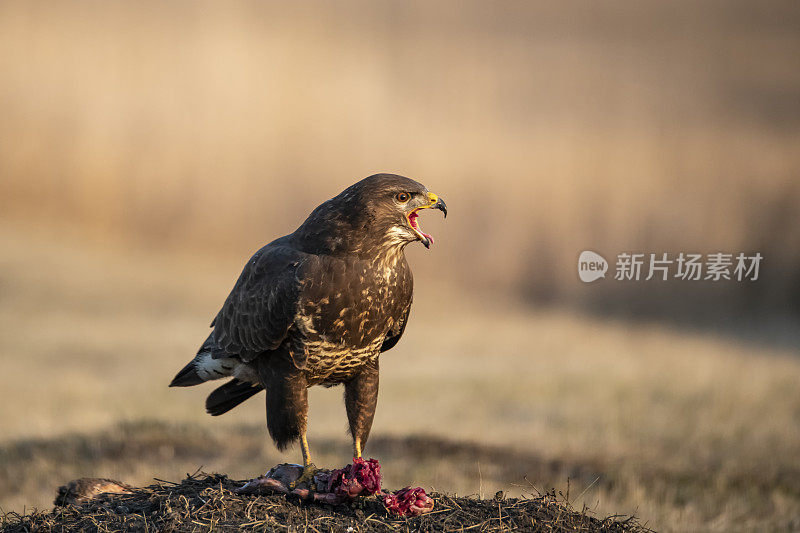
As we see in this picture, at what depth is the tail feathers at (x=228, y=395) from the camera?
5777mm

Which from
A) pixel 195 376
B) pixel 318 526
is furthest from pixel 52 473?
pixel 318 526

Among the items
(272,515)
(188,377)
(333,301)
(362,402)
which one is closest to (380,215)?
(333,301)

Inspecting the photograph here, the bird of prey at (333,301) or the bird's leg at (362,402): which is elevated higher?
the bird of prey at (333,301)

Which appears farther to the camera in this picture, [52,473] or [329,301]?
[52,473]

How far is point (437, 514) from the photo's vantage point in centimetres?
453

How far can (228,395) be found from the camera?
579 cm

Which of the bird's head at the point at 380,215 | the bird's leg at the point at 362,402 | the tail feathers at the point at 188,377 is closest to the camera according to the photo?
the bird's head at the point at 380,215

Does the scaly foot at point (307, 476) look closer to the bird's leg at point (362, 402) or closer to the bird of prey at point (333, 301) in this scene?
the bird of prey at point (333, 301)

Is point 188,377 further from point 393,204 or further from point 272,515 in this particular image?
point 393,204

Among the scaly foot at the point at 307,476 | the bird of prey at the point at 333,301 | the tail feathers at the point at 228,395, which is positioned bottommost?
the scaly foot at the point at 307,476

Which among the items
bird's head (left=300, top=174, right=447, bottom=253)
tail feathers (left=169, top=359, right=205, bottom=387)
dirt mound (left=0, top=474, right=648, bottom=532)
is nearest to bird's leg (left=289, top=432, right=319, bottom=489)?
dirt mound (left=0, top=474, right=648, bottom=532)

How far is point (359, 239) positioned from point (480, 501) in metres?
1.76

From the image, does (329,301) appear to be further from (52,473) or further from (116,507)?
(52,473)

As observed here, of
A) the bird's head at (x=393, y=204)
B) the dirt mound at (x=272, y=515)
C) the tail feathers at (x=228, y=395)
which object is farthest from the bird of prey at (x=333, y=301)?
the tail feathers at (x=228, y=395)
